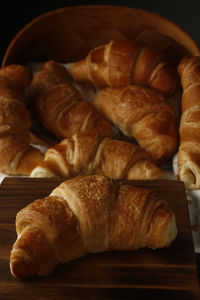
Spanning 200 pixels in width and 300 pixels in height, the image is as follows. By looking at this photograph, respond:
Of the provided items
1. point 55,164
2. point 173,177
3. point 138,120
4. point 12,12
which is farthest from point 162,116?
point 12,12

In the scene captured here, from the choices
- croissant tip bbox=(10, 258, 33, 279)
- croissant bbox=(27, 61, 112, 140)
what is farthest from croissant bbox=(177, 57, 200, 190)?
croissant tip bbox=(10, 258, 33, 279)

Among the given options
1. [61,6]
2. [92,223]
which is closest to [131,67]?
[61,6]

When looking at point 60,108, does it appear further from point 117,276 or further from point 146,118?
point 117,276

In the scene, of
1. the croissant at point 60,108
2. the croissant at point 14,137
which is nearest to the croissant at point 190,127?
the croissant at point 60,108

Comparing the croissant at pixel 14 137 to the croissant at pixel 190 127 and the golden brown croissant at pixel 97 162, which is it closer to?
the golden brown croissant at pixel 97 162

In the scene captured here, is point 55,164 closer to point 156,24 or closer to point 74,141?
point 74,141

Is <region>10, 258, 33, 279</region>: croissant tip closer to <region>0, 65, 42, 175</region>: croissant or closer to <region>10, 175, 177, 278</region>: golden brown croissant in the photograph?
<region>10, 175, 177, 278</region>: golden brown croissant
